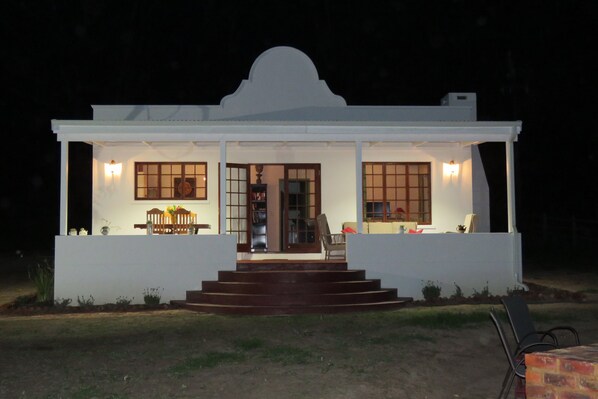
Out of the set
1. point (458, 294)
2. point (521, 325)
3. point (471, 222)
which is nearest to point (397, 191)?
point (471, 222)

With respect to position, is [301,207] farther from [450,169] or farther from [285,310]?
[285,310]

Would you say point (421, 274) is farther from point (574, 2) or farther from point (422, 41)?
point (422, 41)

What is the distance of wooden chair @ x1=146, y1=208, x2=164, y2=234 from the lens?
13422mm

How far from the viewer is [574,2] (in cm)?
3081

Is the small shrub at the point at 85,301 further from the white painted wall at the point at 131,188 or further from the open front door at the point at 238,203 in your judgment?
the open front door at the point at 238,203

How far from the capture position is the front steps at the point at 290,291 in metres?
10.9

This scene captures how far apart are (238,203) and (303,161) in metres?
1.67

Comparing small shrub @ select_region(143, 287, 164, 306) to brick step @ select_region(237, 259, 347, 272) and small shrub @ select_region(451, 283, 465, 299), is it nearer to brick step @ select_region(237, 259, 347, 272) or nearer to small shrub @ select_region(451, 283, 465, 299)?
brick step @ select_region(237, 259, 347, 272)

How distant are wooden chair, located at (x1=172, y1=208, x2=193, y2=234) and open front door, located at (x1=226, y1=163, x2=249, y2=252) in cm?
86

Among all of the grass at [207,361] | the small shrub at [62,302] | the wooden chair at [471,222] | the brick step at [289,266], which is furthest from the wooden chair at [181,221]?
the grass at [207,361]

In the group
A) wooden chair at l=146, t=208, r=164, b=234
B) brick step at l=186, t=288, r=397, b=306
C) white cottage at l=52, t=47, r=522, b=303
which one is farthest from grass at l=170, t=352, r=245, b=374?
wooden chair at l=146, t=208, r=164, b=234

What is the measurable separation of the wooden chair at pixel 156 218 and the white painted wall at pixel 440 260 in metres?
3.87

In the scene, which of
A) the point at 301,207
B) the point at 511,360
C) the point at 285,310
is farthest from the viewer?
the point at 301,207

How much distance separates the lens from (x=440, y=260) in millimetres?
12172
